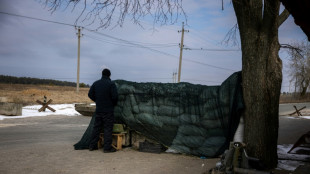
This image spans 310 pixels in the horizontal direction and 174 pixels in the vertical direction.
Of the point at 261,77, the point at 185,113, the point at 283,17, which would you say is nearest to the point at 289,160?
the point at 261,77

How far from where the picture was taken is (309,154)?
7.63m

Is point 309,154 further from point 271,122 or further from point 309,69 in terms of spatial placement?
point 309,69

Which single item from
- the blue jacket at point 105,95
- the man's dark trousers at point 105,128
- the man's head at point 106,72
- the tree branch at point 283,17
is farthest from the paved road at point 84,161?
the tree branch at point 283,17

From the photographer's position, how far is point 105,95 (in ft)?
24.8

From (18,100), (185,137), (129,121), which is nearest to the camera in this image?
(185,137)

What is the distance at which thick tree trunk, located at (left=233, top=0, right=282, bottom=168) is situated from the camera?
20.0 ft

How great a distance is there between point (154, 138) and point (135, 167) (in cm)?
189

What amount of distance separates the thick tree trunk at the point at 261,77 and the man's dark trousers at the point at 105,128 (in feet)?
11.9

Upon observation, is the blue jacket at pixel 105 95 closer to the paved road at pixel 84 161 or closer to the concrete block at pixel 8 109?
the paved road at pixel 84 161

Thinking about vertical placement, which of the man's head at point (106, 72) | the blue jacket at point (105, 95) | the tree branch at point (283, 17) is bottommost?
the blue jacket at point (105, 95)

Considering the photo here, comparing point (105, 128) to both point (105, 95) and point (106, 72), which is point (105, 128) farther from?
point (106, 72)

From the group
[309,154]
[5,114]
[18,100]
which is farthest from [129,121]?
[18,100]

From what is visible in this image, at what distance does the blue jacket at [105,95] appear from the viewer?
7.54 meters

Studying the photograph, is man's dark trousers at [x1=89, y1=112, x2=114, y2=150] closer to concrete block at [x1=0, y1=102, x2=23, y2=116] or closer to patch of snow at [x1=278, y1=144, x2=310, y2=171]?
patch of snow at [x1=278, y1=144, x2=310, y2=171]
